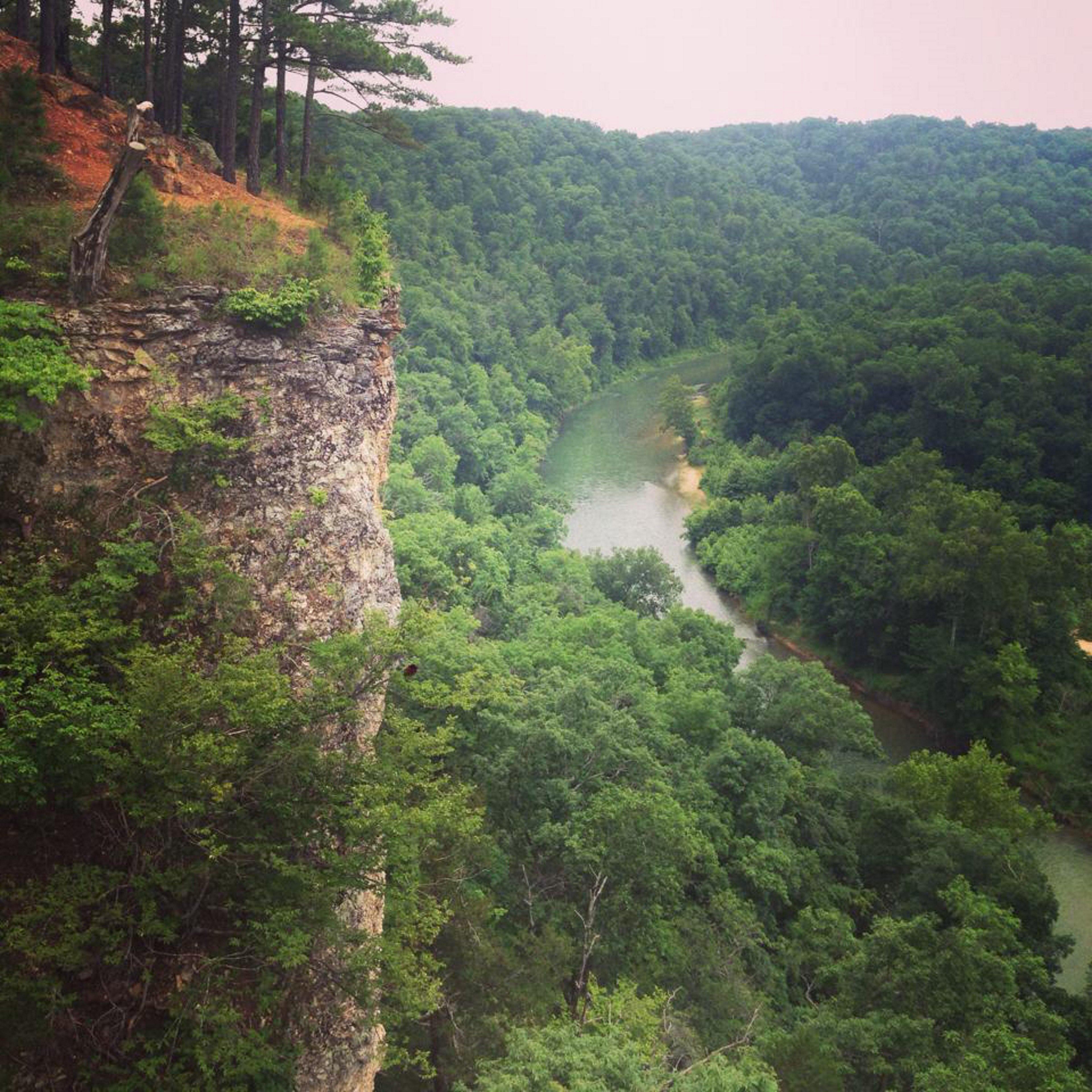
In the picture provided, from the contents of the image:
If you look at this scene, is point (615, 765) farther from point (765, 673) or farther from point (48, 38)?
point (48, 38)

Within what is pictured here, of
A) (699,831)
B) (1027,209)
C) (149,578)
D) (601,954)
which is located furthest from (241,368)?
(1027,209)

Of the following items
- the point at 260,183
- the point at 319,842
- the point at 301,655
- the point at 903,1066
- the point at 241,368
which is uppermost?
the point at 260,183

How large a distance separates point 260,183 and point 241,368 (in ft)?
26.8

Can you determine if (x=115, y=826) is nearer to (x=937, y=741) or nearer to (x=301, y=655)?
(x=301, y=655)

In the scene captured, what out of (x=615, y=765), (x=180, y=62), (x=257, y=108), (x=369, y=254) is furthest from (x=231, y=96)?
(x=615, y=765)

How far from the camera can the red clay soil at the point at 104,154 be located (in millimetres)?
13422

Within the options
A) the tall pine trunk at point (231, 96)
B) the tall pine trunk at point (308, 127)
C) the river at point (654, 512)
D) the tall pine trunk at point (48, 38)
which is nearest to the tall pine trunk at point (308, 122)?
the tall pine trunk at point (308, 127)

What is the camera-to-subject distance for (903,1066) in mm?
15172

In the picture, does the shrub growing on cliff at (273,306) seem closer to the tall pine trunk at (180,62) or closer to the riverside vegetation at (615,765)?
the riverside vegetation at (615,765)

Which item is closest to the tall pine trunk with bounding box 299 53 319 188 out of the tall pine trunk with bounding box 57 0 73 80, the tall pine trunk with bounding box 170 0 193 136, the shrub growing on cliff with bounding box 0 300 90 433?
the tall pine trunk with bounding box 170 0 193 136

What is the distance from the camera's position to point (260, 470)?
38.9 ft

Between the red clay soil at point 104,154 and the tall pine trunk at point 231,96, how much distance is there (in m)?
0.44

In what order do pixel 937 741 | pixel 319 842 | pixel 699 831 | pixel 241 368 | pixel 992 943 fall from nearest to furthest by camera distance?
pixel 319 842 < pixel 241 368 < pixel 992 943 < pixel 699 831 < pixel 937 741

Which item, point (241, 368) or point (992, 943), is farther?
point (992, 943)
